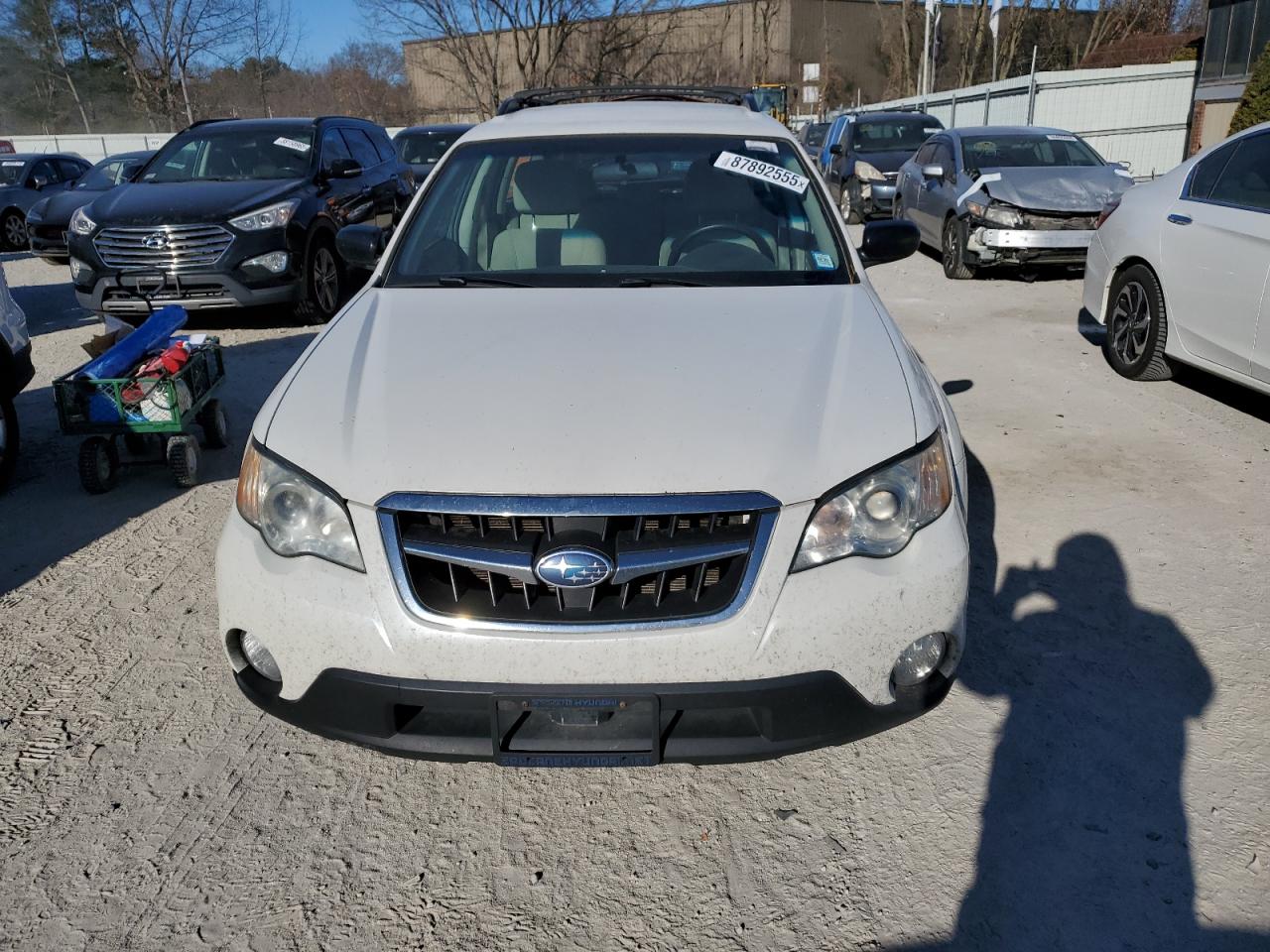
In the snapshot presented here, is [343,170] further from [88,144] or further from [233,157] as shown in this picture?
[88,144]

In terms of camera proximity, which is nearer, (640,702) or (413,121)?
(640,702)

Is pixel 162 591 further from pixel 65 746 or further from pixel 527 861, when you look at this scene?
pixel 527 861

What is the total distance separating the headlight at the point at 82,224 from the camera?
8.03m

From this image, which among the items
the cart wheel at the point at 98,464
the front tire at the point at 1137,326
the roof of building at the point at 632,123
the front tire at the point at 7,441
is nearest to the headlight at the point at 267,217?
the front tire at the point at 7,441

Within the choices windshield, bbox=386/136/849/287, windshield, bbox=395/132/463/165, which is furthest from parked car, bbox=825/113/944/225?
windshield, bbox=386/136/849/287

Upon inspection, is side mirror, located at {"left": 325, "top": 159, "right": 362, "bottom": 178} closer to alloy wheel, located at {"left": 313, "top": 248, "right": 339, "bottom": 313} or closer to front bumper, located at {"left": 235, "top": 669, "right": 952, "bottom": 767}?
alloy wheel, located at {"left": 313, "top": 248, "right": 339, "bottom": 313}

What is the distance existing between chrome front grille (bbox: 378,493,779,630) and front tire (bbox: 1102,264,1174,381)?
4.95 meters

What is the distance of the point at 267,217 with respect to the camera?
8156 mm

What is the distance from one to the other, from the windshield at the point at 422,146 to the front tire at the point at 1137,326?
11.3m

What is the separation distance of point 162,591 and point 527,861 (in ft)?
7.26

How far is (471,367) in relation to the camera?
8.87ft

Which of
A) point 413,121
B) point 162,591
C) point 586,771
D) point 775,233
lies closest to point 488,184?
point 775,233

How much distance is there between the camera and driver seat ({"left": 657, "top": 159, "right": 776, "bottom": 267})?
12.1ft

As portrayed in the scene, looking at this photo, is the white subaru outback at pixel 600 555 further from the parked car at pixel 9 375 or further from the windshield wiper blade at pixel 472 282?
the parked car at pixel 9 375
